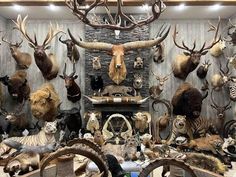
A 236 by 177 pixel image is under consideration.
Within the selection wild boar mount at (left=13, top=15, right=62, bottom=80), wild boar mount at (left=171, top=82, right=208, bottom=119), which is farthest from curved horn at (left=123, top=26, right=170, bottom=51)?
wild boar mount at (left=13, top=15, right=62, bottom=80)

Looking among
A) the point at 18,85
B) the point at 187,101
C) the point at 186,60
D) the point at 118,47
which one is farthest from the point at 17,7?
the point at 187,101

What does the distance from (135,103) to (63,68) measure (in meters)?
2.20

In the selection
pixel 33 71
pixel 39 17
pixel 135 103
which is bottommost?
pixel 135 103

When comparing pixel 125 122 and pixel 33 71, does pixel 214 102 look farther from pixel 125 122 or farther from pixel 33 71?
pixel 33 71

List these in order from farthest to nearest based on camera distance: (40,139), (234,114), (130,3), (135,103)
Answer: (234,114), (135,103), (130,3), (40,139)

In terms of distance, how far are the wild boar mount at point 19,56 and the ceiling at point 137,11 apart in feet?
2.52

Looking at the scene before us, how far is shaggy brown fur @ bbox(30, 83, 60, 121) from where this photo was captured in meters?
6.96

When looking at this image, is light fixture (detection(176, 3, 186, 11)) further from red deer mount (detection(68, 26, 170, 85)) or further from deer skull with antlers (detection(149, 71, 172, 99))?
deer skull with antlers (detection(149, 71, 172, 99))

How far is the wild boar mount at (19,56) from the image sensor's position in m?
7.68

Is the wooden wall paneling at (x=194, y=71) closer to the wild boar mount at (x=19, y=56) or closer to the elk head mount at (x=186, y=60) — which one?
the elk head mount at (x=186, y=60)

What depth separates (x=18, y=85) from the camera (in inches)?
295

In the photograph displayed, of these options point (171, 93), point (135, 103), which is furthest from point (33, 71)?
point (171, 93)

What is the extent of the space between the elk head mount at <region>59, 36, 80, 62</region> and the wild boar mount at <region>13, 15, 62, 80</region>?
35 cm

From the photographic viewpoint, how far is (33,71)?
8180 mm
